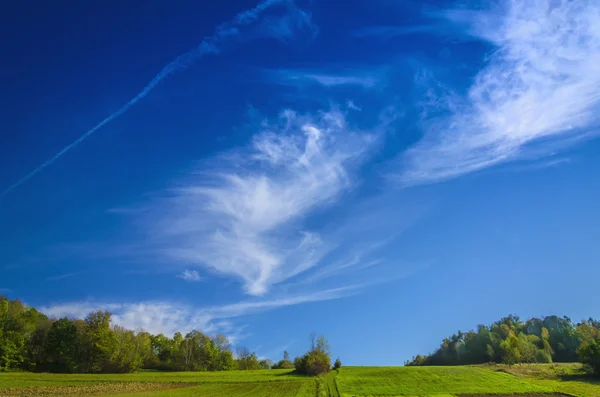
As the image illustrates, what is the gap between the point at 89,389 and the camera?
68.4 m

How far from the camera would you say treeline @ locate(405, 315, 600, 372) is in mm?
114869

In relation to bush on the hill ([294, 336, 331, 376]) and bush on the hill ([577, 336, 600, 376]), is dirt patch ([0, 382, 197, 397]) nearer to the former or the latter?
bush on the hill ([294, 336, 331, 376])

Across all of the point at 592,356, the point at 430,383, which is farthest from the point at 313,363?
the point at 592,356

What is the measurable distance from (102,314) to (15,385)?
47.6 meters

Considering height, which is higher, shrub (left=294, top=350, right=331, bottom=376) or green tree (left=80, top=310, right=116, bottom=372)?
green tree (left=80, top=310, right=116, bottom=372)

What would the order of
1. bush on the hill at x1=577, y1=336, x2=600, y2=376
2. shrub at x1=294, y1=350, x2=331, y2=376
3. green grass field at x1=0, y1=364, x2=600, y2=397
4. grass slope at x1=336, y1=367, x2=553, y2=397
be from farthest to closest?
shrub at x1=294, y1=350, x2=331, y2=376, bush on the hill at x1=577, y1=336, x2=600, y2=376, grass slope at x1=336, y1=367, x2=553, y2=397, green grass field at x1=0, y1=364, x2=600, y2=397

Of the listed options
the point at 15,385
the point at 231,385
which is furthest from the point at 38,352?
the point at 231,385

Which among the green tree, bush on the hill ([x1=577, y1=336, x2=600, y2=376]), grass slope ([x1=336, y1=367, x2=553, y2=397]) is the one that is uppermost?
the green tree

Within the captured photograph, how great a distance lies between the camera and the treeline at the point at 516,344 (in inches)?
4522

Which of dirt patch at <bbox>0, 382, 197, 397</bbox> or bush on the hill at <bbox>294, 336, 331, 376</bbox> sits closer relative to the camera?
dirt patch at <bbox>0, 382, 197, 397</bbox>

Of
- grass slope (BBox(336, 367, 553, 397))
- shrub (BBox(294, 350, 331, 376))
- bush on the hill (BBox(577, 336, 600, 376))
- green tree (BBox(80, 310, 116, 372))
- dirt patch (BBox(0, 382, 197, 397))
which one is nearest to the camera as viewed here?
dirt patch (BBox(0, 382, 197, 397))

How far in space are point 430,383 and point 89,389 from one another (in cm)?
5809

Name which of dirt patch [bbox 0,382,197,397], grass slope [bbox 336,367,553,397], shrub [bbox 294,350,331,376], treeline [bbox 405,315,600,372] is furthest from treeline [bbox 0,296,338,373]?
treeline [bbox 405,315,600,372]

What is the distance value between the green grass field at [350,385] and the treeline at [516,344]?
2426 cm
